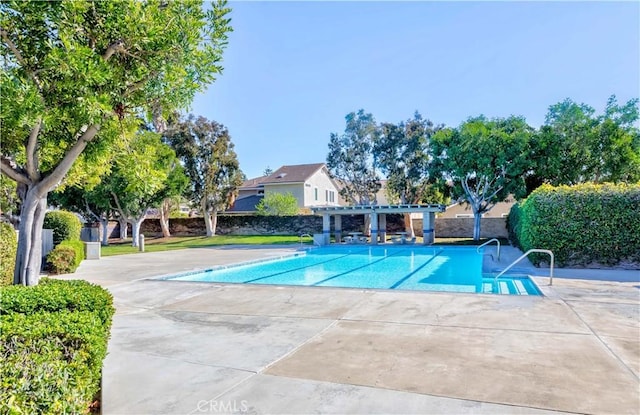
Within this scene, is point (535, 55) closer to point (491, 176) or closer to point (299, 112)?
point (491, 176)

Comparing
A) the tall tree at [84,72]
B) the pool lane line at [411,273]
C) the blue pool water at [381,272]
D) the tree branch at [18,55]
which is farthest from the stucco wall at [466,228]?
the tree branch at [18,55]

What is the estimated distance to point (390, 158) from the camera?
33.6m

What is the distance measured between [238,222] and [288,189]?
19.3ft

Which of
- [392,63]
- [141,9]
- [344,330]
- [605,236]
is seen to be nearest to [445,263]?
[605,236]

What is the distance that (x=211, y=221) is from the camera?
3519 cm

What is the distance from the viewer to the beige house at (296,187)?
3847 centimetres

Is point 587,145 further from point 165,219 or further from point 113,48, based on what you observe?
point 165,219

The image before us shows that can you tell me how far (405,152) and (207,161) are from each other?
16252 mm

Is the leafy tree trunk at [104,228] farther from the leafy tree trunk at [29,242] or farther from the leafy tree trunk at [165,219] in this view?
the leafy tree trunk at [29,242]

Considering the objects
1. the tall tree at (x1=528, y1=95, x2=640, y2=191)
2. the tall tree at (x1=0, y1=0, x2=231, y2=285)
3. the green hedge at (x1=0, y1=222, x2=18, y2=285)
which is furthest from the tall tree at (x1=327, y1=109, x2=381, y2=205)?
the tall tree at (x1=0, y1=0, x2=231, y2=285)

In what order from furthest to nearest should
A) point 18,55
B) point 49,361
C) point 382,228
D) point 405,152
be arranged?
point 405,152
point 382,228
point 18,55
point 49,361

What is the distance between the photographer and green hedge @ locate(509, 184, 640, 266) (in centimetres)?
1179

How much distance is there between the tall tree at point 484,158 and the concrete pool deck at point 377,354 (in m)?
17.3

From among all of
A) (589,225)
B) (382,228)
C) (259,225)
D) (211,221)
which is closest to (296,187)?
(259,225)
